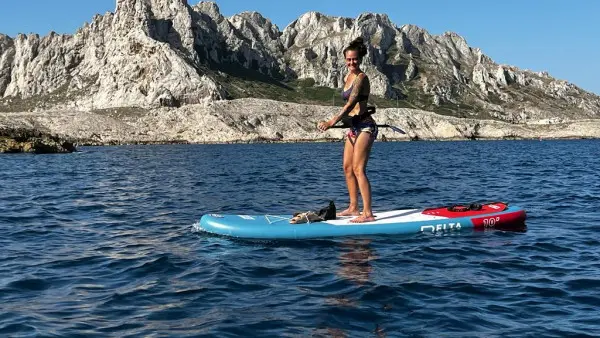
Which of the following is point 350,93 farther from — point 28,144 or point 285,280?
point 28,144

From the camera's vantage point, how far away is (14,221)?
16188 millimetres

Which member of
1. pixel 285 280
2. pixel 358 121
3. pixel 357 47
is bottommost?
pixel 285 280

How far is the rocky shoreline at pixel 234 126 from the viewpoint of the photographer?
144125mm

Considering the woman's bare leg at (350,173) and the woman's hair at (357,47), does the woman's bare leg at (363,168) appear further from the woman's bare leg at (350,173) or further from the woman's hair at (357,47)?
the woman's hair at (357,47)

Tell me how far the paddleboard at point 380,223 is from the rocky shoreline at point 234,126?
127159 millimetres

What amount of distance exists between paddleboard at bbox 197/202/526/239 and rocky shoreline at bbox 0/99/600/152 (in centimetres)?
12716

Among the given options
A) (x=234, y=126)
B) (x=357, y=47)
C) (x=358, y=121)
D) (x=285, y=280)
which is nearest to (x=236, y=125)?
(x=234, y=126)

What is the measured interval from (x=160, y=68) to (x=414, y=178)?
169 meters

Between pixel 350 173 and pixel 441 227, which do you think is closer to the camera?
pixel 441 227

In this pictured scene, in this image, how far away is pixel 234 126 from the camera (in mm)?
161250

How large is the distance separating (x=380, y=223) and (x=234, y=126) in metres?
150

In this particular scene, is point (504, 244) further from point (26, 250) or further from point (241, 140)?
point (241, 140)

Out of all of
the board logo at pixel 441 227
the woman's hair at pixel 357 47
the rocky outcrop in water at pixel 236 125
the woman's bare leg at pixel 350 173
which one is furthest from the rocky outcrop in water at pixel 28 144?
the board logo at pixel 441 227

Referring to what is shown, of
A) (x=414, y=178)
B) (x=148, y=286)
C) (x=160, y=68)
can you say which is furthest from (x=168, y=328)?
(x=160, y=68)
